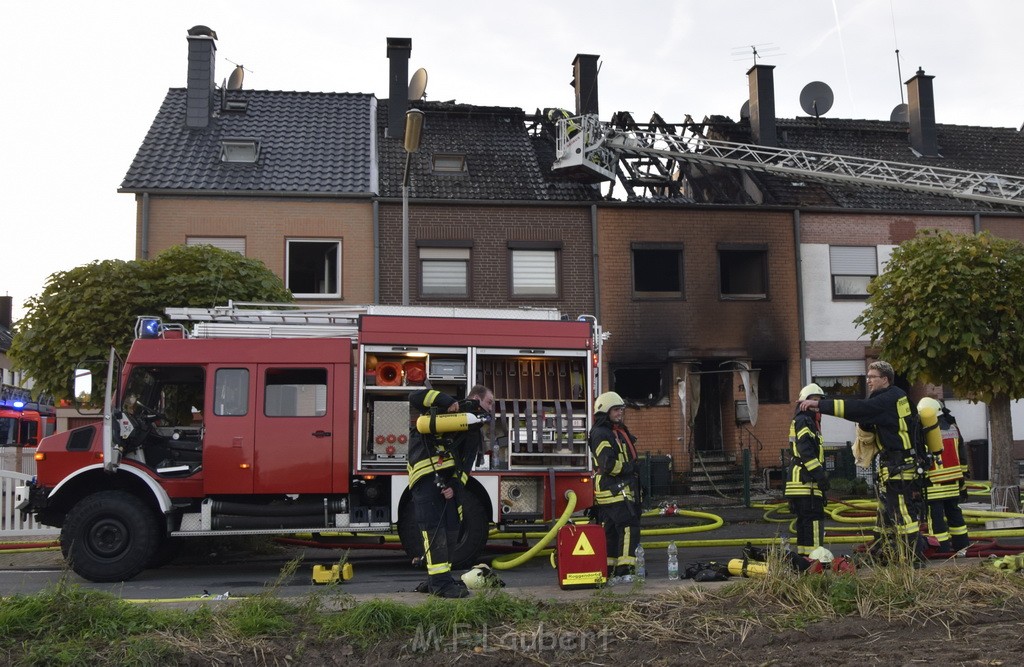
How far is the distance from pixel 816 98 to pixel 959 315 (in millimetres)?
14793

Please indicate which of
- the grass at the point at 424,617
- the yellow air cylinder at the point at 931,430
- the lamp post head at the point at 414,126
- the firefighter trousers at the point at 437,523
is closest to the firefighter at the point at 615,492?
the firefighter trousers at the point at 437,523

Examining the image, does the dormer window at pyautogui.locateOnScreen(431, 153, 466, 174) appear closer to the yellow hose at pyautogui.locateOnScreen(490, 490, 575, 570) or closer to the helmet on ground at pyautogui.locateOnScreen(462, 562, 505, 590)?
the yellow hose at pyautogui.locateOnScreen(490, 490, 575, 570)

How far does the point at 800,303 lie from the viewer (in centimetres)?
2134

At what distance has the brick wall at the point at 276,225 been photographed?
19672 millimetres

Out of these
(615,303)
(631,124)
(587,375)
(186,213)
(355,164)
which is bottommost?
(587,375)

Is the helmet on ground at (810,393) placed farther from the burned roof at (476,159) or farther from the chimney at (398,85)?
the chimney at (398,85)

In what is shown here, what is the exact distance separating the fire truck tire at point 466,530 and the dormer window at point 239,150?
522 inches

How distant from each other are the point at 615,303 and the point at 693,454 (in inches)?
141

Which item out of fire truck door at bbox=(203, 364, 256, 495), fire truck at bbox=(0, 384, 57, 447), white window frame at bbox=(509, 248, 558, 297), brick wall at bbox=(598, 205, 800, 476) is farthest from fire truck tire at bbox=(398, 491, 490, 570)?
fire truck at bbox=(0, 384, 57, 447)

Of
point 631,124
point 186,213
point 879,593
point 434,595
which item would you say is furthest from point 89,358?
point 631,124

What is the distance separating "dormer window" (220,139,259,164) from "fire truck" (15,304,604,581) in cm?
1140

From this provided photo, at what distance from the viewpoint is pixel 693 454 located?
20078 mm

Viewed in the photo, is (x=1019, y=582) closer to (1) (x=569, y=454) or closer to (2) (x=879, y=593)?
(2) (x=879, y=593)

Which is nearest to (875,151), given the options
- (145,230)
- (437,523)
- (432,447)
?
(145,230)
